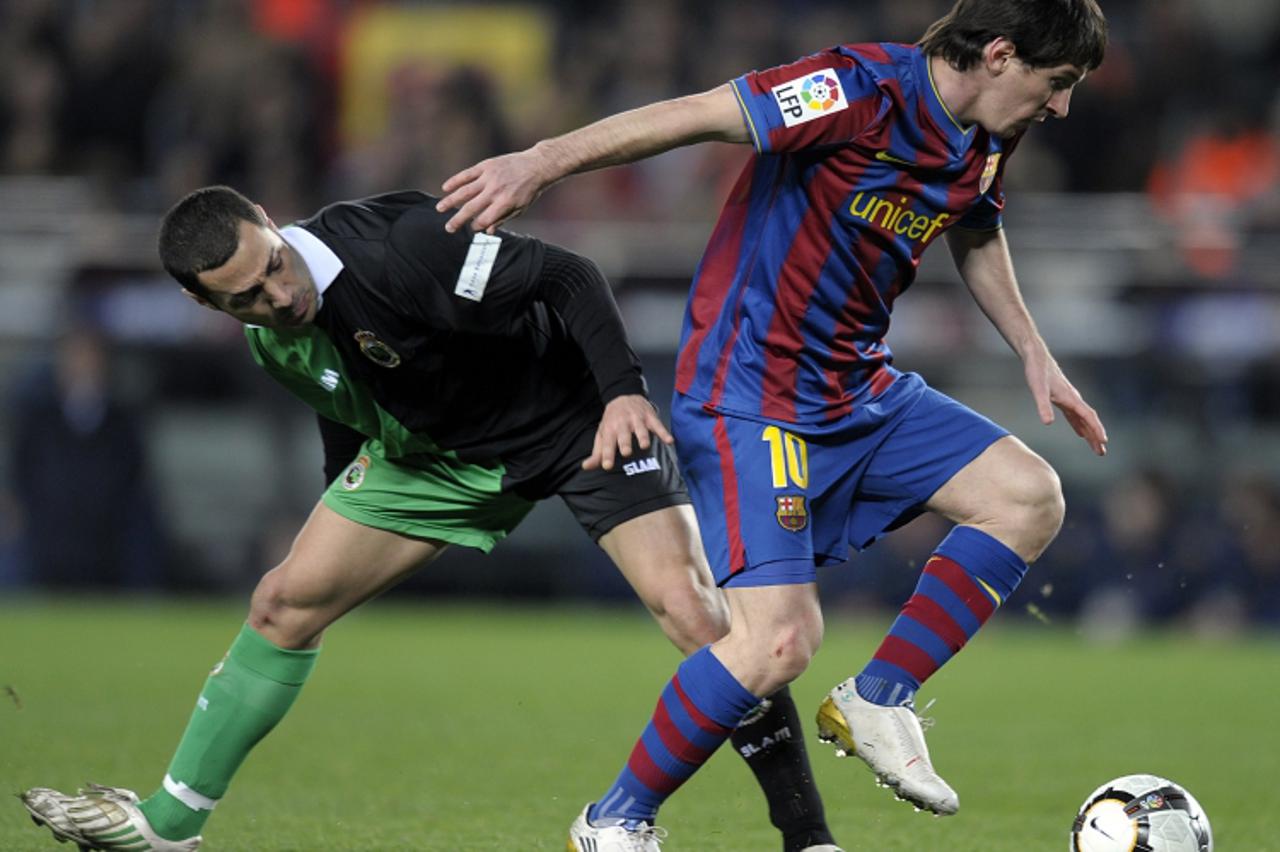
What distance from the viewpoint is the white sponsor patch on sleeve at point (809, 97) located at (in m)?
4.07

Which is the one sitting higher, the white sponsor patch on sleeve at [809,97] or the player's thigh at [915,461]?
the white sponsor patch on sleeve at [809,97]

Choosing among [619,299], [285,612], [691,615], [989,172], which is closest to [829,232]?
[989,172]

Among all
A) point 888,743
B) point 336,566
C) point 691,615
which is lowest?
point 888,743

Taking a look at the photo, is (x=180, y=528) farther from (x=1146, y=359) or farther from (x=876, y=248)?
(x=876, y=248)

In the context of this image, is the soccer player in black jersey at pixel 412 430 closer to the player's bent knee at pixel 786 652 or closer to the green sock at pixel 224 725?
the green sock at pixel 224 725

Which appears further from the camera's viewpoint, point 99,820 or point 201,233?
point 99,820

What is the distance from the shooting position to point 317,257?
452cm

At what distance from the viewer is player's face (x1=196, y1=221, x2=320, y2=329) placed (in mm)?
4297

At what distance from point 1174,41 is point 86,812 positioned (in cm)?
1094

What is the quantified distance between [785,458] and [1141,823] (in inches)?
45.4

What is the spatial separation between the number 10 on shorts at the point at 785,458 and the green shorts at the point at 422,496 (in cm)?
84

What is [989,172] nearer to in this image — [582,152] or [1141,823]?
[582,152]

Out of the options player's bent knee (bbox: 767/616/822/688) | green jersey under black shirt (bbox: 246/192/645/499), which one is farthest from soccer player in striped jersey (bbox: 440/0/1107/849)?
green jersey under black shirt (bbox: 246/192/645/499)

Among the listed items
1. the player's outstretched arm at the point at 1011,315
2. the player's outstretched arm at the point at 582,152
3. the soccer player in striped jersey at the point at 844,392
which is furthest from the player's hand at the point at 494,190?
the player's outstretched arm at the point at 1011,315
